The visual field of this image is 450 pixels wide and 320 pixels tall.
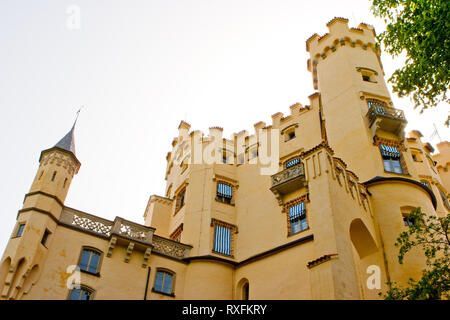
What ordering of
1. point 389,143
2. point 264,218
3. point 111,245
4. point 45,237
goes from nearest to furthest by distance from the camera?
point 45,237
point 111,245
point 264,218
point 389,143

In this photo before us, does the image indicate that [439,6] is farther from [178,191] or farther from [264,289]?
[178,191]

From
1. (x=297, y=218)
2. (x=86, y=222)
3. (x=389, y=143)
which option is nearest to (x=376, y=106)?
(x=389, y=143)

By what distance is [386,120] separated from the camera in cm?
2867

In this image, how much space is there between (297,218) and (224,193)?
23.7 ft

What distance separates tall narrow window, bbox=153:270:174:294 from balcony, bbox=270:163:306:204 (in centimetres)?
805

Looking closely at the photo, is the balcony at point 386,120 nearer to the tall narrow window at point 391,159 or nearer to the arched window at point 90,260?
the tall narrow window at point 391,159

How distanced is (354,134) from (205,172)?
10.8m

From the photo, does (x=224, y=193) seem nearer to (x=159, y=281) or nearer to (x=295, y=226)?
(x=295, y=226)

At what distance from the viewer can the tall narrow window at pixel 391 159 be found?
27.5m

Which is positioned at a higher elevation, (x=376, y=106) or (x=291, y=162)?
(x=376, y=106)

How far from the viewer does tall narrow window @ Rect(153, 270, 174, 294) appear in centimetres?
2456

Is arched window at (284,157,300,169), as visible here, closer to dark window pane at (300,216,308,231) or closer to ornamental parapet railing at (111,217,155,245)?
dark window pane at (300,216,308,231)
